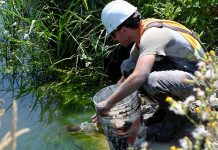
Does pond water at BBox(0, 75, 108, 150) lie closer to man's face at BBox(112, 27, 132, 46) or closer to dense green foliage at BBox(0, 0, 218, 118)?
dense green foliage at BBox(0, 0, 218, 118)

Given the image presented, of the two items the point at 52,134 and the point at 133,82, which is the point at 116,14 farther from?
the point at 52,134

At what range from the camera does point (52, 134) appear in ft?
14.0

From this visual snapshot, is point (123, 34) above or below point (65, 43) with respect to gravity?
above

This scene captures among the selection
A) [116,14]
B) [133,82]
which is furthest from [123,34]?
[133,82]

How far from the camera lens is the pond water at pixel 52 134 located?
4023 millimetres

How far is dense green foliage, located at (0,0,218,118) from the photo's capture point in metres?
4.73

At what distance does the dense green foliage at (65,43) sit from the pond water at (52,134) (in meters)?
0.20

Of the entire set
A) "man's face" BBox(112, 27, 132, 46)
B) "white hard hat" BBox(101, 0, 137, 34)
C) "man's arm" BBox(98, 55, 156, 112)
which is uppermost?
"white hard hat" BBox(101, 0, 137, 34)

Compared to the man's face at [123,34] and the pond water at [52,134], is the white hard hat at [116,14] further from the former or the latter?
the pond water at [52,134]

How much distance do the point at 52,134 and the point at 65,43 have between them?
3.73 feet

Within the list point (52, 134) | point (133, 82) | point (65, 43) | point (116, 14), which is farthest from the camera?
point (65, 43)

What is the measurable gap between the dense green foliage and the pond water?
204mm

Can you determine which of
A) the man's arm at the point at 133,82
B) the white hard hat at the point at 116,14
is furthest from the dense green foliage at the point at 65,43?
the man's arm at the point at 133,82

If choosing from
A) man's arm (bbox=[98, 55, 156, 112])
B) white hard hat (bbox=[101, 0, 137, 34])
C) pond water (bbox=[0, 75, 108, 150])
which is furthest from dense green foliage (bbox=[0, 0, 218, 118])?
man's arm (bbox=[98, 55, 156, 112])
